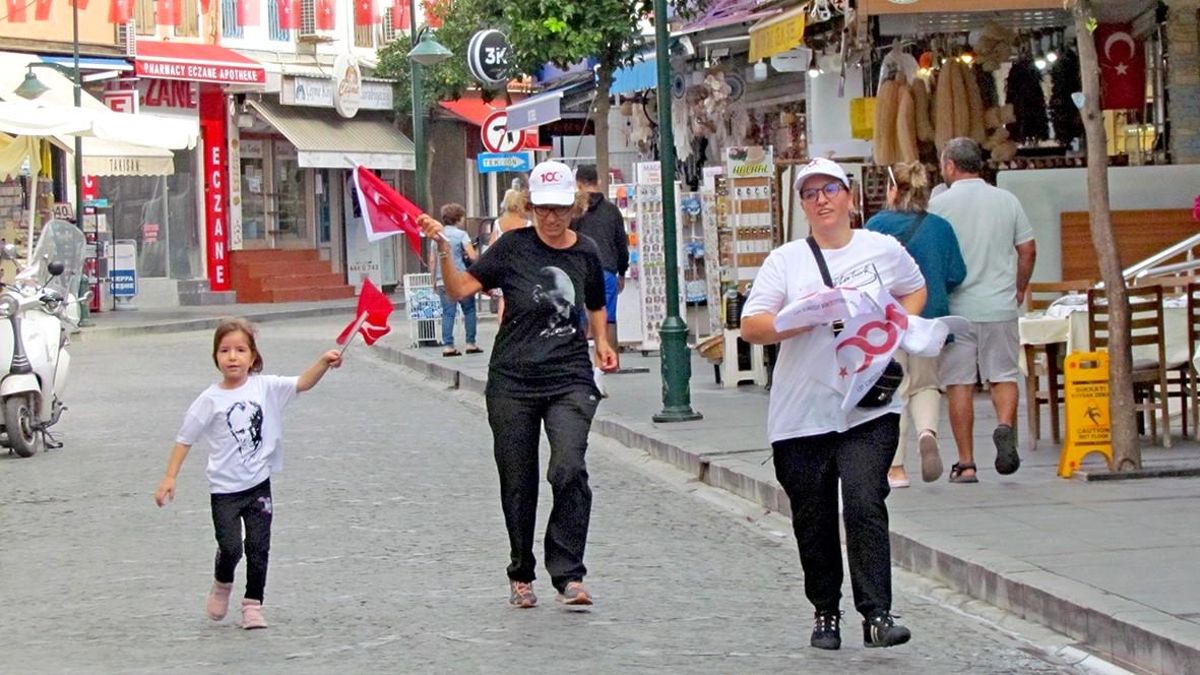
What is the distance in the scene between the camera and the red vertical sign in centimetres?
4291

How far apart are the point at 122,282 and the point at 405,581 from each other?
100ft

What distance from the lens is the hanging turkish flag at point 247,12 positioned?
143ft

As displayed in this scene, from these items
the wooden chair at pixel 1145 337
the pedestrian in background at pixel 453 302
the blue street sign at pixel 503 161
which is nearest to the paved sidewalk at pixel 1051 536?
the wooden chair at pixel 1145 337

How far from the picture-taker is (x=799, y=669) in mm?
7363

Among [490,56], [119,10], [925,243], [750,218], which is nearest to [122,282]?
[119,10]

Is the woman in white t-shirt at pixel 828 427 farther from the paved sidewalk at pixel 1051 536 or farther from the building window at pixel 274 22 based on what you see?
the building window at pixel 274 22

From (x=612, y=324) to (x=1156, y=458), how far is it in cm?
703

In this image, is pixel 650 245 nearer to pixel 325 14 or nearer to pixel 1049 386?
pixel 1049 386

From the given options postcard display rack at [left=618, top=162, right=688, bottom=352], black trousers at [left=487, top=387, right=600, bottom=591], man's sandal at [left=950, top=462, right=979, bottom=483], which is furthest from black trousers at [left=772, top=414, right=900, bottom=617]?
postcard display rack at [left=618, top=162, right=688, bottom=352]

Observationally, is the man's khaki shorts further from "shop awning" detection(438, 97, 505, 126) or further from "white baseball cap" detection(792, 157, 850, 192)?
"shop awning" detection(438, 97, 505, 126)

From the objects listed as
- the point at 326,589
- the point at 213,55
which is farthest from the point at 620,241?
the point at 213,55

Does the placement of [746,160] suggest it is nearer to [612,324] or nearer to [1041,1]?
[612,324]

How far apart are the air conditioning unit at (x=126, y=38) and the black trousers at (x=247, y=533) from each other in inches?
1255

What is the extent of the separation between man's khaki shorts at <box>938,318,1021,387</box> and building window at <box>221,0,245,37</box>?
33903mm
